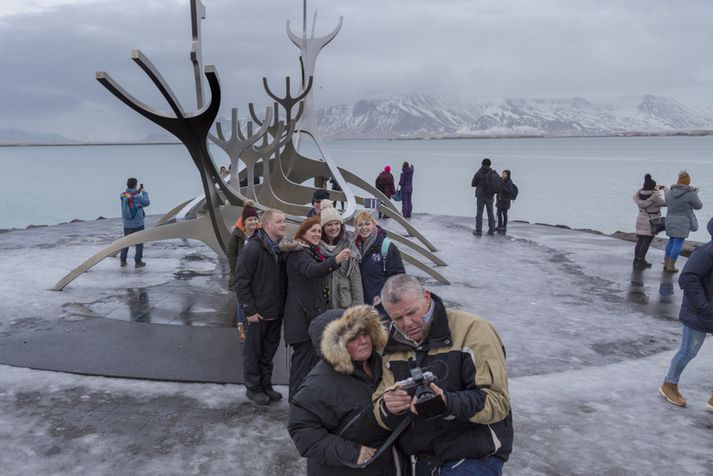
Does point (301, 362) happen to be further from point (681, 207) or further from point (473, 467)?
point (681, 207)

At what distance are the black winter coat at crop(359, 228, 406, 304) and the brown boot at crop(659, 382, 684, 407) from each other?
8.80 ft

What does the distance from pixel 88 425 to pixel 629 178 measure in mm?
55134

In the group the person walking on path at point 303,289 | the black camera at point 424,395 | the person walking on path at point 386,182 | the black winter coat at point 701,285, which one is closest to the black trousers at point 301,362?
the person walking on path at point 303,289

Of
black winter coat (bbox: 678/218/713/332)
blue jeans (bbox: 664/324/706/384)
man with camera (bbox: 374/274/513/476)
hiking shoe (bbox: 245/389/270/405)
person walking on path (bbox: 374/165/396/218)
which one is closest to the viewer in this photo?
man with camera (bbox: 374/274/513/476)

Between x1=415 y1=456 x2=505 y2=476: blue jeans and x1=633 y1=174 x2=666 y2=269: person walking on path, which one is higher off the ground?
x1=633 y1=174 x2=666 y2=269: person walking on path

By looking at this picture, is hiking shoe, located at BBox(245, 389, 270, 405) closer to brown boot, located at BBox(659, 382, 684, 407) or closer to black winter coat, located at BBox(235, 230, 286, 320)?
black winter coat, located at BBox(235, 230, 286, 320)

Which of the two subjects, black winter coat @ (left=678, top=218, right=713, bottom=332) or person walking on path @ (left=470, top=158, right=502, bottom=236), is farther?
person walking on path @ (left=470, top=158, right=502, bottom=236)

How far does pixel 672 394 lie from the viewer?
5.63 meters

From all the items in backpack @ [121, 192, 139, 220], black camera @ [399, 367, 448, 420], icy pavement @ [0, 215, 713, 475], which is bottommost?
icy pavement @ [0, 215, 713, 475]

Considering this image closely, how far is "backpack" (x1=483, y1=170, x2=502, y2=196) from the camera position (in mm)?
15180

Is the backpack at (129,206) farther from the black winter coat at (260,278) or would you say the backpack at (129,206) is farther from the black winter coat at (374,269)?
the black winter coat at (374,269)

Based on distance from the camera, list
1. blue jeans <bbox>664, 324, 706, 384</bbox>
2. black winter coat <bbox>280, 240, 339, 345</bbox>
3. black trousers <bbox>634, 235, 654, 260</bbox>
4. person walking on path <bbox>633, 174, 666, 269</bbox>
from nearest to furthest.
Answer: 1. black winter coat <bbox>280, 240, 339, 345</bbox>
2. blue jeans <bbox>664, 324, 706, 384</bbox>
3. person walking on path <bbox>633, 174, 666, 269</bbox>
4. black trousers <bbox>634, 235, 654, 260</bbox>

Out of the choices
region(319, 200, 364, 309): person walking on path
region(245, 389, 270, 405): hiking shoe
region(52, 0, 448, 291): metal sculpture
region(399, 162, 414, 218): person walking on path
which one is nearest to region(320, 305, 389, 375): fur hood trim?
region(319, 200, 364, 309): person walking on path

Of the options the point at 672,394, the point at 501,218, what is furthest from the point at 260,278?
the point at 501,218
